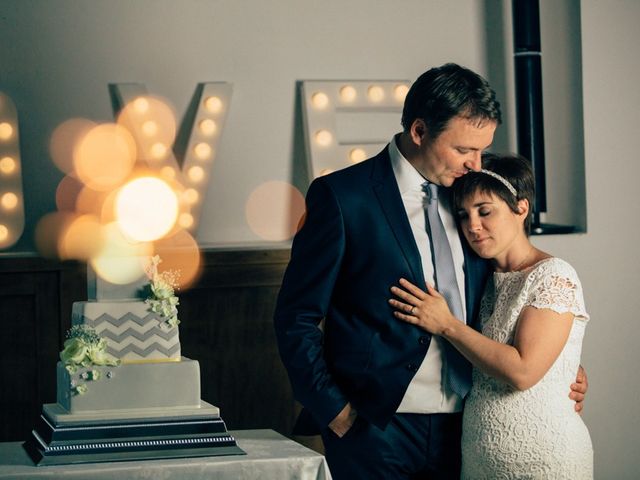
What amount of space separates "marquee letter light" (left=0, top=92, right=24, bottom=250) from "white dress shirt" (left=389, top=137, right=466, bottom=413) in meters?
1.67

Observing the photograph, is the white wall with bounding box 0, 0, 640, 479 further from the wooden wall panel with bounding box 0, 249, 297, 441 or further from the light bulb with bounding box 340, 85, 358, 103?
the wooden wall panel with bounding box 0, 249, 297, 441

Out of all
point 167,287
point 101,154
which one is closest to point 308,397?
point 167,287

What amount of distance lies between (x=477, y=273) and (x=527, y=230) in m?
0.19

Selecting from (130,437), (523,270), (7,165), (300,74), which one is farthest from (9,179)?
(523,270)

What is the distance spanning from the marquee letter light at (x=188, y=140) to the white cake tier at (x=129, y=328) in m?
1.48

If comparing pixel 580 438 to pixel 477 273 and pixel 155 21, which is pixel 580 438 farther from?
pixel 155 21

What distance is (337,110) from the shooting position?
13.4 ft

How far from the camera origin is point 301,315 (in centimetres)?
257

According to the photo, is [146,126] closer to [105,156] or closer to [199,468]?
[105,156]

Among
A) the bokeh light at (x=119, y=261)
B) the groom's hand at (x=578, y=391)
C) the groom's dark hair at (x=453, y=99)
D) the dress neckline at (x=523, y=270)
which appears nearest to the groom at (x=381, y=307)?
the groom's dark hair at (x=453, y=99)

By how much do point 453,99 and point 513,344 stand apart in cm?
66

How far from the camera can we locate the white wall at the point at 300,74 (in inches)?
152

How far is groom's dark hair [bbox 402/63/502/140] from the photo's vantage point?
2516 mm

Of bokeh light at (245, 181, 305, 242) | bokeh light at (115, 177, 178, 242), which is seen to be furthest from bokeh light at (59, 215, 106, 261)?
bokeh light at (245, 181, 305, 242)
